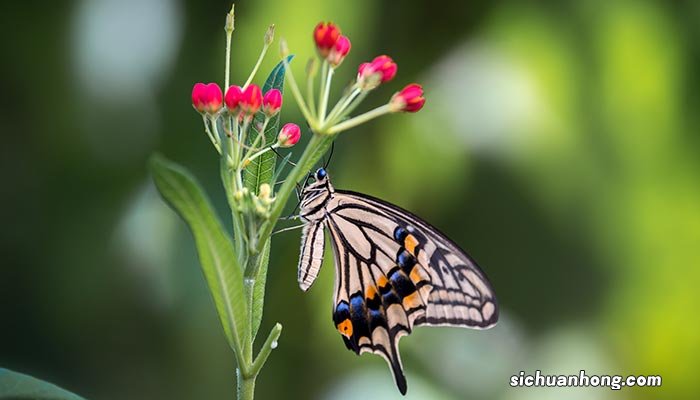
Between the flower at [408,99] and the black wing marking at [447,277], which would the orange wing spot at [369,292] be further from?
the flower at [408,99]

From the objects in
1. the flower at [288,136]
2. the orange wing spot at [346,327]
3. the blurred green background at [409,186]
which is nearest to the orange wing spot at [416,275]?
the orange wing spot at [346,327]

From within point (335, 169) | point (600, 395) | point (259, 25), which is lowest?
point (600, 395)

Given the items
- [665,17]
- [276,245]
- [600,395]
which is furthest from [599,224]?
[276,245]

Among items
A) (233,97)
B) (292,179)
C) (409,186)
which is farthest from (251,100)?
(409,186)

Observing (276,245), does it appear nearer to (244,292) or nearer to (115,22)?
(115,22)

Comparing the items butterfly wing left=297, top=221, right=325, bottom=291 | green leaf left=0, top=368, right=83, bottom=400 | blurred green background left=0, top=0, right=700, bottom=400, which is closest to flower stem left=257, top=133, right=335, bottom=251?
green leaf left=0, top=368, right=83, bottom=400

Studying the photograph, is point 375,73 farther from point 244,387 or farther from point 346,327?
point 346,327

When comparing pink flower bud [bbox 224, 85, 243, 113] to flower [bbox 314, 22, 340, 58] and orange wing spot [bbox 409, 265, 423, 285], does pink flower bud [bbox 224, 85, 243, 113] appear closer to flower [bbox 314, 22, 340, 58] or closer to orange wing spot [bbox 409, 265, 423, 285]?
Result: flower [bbox 314, 22, 340, 58]
